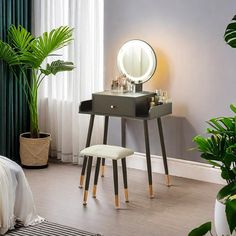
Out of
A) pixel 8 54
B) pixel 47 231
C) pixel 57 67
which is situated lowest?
pixel 47 231

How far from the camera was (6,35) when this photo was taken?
18.7ft

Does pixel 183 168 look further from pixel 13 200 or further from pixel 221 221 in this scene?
pixel 13 200

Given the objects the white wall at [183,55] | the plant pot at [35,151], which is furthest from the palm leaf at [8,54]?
the white wall at [183,55]

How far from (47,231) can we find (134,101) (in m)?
1.35

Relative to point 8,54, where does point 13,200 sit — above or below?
below

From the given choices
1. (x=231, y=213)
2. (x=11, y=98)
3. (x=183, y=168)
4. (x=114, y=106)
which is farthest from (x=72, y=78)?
(x=231, y=213)

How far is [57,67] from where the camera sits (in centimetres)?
551

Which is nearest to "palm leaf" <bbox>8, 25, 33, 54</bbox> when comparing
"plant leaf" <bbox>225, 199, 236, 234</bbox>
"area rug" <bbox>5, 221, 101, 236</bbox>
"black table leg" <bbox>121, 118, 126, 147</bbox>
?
"black table leg" <bbox>121, 118, 126, 147</bbox>

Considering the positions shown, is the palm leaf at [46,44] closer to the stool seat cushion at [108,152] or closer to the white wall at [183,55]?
the white wall at [183,55]

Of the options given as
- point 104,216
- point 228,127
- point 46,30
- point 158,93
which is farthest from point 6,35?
point 228,127

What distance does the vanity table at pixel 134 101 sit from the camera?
15.8 ft

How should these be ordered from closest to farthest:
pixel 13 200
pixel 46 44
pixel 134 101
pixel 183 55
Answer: pixel 13 200
pixel 134 101
pixel 183 55
pixel 46 44

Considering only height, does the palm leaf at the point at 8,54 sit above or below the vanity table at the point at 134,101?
above

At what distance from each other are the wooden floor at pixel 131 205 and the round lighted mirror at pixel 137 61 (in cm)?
90
